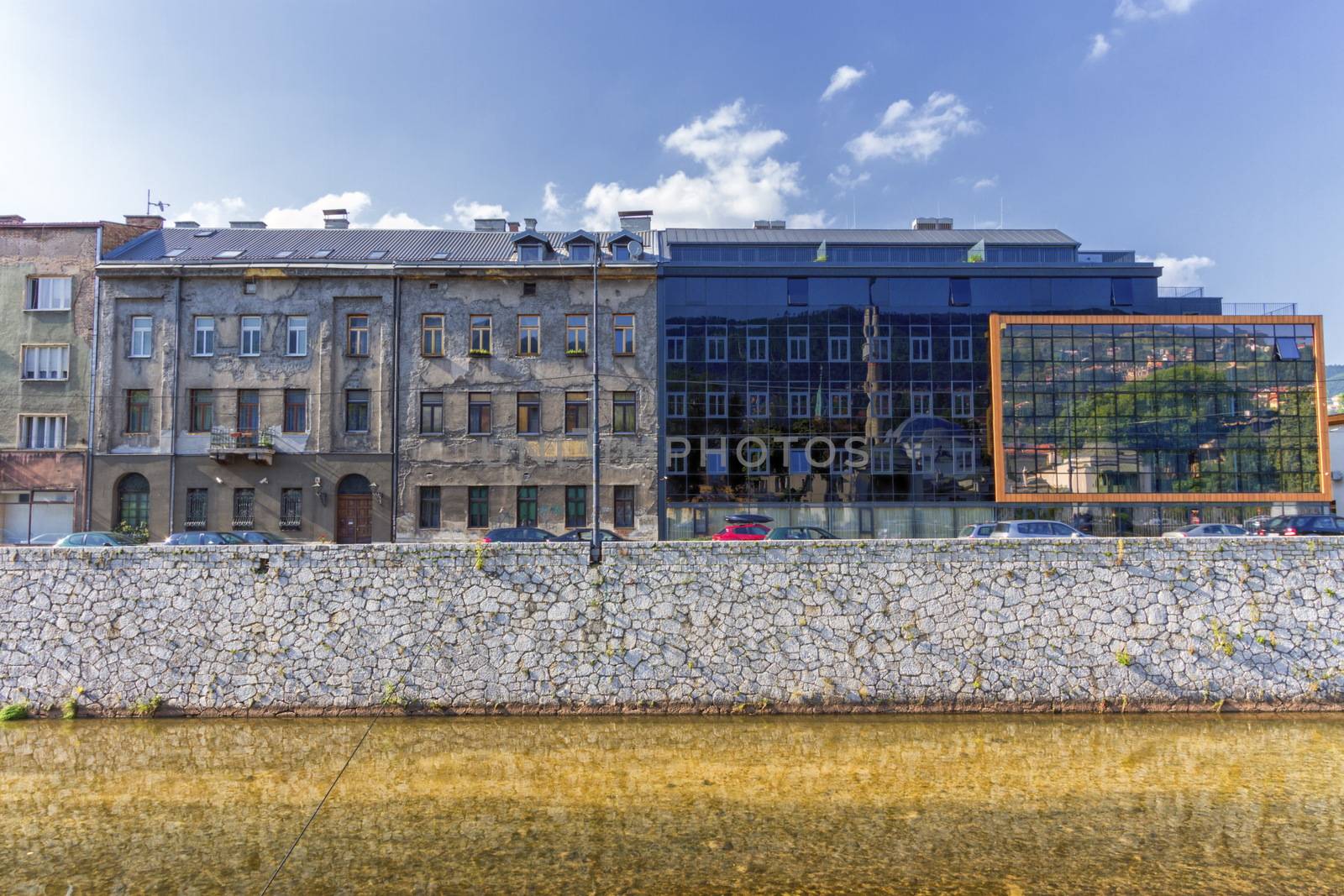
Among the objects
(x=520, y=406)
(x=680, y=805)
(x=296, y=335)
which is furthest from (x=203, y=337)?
(x=680, y=805)

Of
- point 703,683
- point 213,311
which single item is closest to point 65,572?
point 703,683

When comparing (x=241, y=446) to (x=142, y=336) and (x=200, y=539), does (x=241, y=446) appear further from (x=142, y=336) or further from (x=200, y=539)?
(x=200, y=539)

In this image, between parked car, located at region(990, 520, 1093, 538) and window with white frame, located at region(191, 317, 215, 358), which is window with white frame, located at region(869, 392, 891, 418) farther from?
window with white frame, located at region(191, 317, 215, 358)

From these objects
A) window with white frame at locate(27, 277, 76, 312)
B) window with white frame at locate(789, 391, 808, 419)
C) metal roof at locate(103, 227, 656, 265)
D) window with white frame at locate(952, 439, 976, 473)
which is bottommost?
window with white frame at locate(952, 439, 976, 473)

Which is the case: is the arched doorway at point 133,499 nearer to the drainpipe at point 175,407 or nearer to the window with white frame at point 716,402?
the drainpipe at point 175,407

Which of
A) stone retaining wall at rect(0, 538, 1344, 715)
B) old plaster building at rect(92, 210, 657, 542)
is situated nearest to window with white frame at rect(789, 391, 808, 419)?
old plaster building at rect(92, 210, 657, 542)

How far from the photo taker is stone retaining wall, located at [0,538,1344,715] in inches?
597

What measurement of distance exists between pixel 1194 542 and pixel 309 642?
57.1 feet

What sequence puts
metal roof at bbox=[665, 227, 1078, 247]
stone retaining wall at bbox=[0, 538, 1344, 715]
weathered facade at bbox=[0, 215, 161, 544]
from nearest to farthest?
stone retaining wall at bbox=[0, 538, 1344, 715] → weathered facade at bbox=[0, 215, 161, 544] → metal roof at bbox=[665, 227, 1078, 247]

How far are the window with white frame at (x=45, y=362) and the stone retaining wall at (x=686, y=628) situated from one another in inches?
793

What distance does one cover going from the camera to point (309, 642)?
15.4m

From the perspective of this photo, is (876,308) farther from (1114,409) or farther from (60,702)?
(60,702)

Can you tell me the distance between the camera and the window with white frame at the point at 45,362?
31.5 meters

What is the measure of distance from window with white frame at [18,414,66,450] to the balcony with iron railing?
6231mm
